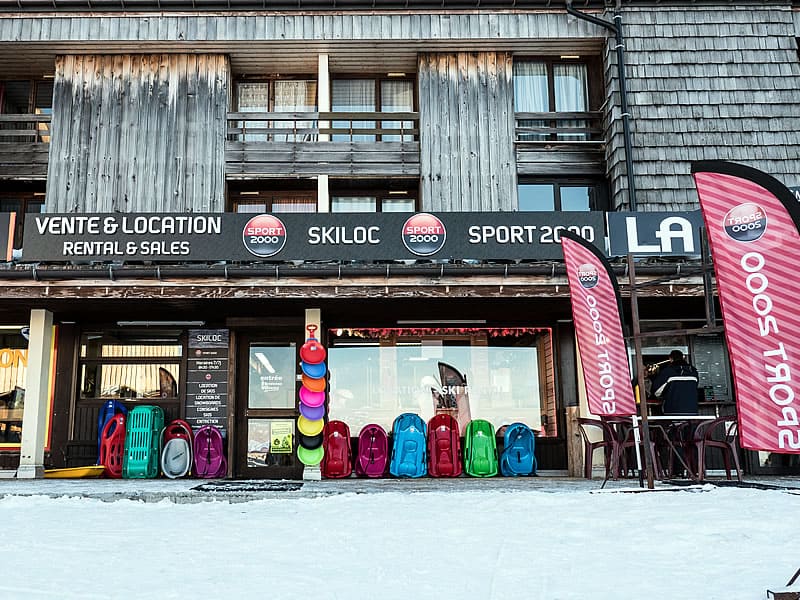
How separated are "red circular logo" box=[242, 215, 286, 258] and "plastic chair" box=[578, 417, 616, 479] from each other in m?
4.64

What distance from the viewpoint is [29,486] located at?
30.7 feet

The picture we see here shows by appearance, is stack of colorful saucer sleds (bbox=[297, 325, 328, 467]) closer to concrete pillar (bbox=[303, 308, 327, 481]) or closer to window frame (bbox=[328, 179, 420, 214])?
concrete pillar (bbox=[303, 308, 327, 481])

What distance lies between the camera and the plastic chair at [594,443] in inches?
364

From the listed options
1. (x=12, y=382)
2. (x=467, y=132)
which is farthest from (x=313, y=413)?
(x=467, y=132)

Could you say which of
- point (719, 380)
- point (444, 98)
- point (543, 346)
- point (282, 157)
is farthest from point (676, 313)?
point (282, 157)

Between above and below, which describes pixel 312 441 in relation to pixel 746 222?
below

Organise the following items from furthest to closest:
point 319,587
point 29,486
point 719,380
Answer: point 719,380
point 29,486
point 319,587

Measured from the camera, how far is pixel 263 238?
10.2 metres

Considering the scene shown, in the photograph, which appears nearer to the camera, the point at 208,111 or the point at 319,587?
the point at 319,587

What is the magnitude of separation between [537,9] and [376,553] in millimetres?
10616

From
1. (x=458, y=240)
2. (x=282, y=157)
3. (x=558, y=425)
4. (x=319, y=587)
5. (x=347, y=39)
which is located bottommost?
(x=319, y=587)

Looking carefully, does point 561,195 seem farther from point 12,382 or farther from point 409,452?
point 12,382

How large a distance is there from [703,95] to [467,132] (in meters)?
3.89

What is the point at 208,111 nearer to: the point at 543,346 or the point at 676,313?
the point at 543,346
